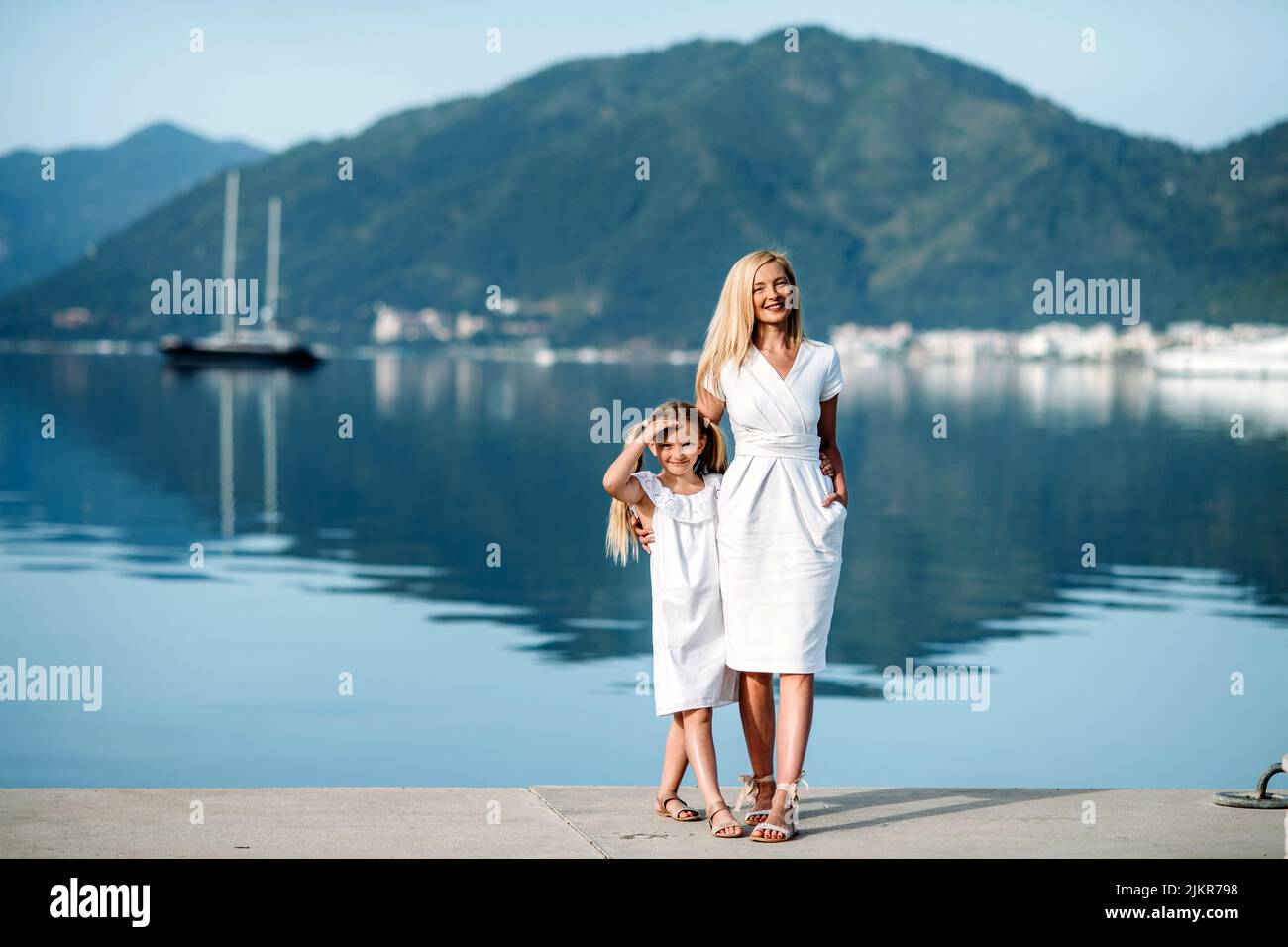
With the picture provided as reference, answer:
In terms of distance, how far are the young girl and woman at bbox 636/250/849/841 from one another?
0.10 m

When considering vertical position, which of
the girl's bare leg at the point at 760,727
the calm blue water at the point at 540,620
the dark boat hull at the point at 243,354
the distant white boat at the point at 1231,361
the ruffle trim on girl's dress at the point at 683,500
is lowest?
the calm blue water at the point at 540,620

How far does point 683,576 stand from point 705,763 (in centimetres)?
63

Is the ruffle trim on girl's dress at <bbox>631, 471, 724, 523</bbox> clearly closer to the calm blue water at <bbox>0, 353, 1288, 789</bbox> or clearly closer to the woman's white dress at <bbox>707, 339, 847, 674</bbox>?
the woman's white dress at <bbox>707, 339, 847, 674</bbox>

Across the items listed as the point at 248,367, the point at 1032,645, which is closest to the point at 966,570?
the point at 1032,645

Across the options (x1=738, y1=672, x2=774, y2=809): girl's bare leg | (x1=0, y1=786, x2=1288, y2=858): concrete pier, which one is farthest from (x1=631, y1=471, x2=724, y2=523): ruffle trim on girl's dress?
(x1=0, y1=786, x2=1288, y2=858): concrete pier

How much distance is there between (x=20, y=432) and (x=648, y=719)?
37655 millimetres

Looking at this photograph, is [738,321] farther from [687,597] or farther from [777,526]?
[687,597]

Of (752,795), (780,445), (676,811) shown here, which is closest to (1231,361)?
(752,795)

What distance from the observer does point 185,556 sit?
20594mm

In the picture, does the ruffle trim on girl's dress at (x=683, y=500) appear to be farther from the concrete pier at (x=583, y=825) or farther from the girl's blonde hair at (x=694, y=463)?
the concrete pier at (x=583, y=825)

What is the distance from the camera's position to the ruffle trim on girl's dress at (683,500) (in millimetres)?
6238

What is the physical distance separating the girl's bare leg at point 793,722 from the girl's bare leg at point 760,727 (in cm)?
9

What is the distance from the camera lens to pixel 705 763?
6.16 metres

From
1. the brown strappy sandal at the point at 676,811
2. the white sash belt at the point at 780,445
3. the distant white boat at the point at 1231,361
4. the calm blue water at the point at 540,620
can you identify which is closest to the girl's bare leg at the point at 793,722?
the brown strappy sandal at the point at 676,811
